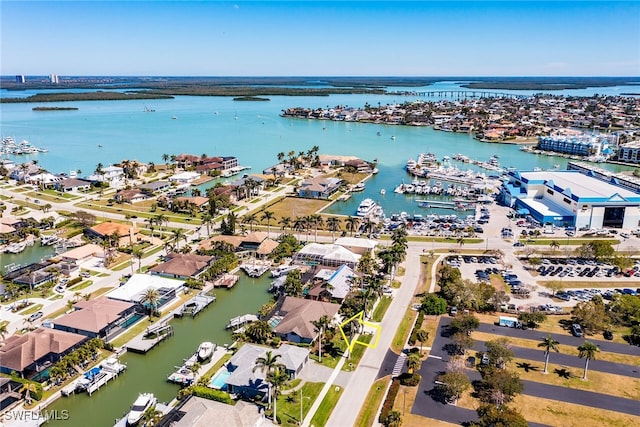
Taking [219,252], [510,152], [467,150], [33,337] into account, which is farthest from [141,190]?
[510,152]

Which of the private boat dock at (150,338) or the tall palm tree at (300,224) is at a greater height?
the tall palm tree at (300,224)

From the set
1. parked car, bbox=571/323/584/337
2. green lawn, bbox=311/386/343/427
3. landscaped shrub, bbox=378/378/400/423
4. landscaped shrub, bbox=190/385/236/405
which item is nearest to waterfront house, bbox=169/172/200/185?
landscaped shrub, bbox=190/385/236/405

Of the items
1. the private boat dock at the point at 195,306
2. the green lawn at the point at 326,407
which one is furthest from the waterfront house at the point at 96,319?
the green lawn at the point at 326,407

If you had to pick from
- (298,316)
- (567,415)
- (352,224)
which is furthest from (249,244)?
(567,415)

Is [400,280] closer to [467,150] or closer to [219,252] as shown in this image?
[219,252]

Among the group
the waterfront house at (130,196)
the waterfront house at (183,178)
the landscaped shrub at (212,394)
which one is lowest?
the landscaped shrub at (212,394)

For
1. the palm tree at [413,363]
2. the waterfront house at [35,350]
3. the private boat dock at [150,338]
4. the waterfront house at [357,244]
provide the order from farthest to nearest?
the waterfront house at [357,244]
the private boat dock at [150,338]
the palm tree at [413,363]
the waterfront house at [35,350]

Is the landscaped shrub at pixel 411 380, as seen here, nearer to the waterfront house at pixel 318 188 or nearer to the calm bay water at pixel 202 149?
the calm bay water at pixel 202 149
